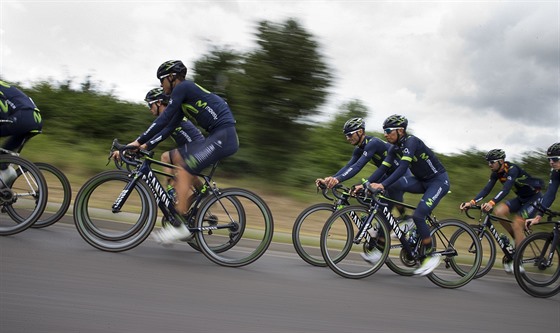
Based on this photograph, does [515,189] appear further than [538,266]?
Yes

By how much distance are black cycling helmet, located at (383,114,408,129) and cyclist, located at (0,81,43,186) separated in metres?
3.96

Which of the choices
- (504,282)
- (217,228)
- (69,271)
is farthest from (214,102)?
(504,282)

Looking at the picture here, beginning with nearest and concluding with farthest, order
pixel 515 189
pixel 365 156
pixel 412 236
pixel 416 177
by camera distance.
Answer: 1. pixel 412 236
2. pixel 365 156
3. pixel 416 177
4. pixel 515 189

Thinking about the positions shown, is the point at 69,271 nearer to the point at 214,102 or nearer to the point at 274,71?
the point at 214,102

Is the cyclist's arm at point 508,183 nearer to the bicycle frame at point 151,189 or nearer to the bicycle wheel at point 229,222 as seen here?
the bicycle wheel at point 229,222

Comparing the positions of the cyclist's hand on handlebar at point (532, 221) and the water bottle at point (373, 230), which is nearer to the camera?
the water bottle at point (373, 230)

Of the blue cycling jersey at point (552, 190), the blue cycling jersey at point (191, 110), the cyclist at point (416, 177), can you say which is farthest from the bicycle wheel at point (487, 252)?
the blue cycling jersey at point (191, 110)

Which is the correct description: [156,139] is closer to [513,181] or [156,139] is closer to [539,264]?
[539,264]

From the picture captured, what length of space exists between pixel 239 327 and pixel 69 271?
5.53 feet

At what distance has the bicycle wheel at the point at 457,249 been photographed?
20.4 ft

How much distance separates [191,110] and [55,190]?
1.77m

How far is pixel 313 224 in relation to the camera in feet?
20.3

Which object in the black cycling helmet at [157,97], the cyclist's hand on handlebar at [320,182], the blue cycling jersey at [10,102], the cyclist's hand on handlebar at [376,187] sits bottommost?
the cyclist's hand on handlebar at [320,182]

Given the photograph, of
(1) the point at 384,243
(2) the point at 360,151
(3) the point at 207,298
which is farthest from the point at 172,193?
(2) the point at 360,151
